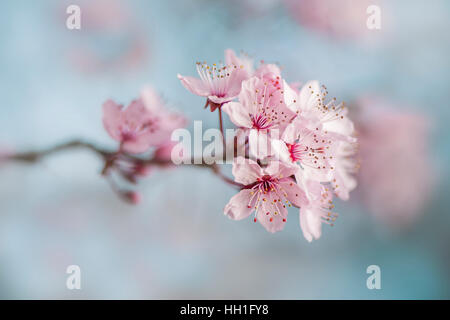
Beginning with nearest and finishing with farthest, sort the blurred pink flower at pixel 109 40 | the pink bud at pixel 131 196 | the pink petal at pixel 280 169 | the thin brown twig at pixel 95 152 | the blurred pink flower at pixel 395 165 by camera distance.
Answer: the pink petal at pixel 280 169, the thin brown twig at pixel 95 152, the pink bud at pixel 131 196, the blurred pink flower at pixel 109 40, the blurred pink flower at pixel 395 165

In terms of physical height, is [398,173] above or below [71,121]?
below

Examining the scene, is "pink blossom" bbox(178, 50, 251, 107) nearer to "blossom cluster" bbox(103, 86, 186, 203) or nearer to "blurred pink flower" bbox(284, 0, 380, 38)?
"blossom cluster" bbox(103, 86, 186, 203)

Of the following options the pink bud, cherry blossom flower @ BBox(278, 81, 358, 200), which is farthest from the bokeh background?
cherry blossom flower @ BBox(278, 81, 358, 200)

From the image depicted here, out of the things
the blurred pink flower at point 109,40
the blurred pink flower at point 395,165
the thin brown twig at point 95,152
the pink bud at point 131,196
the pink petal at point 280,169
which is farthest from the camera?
the blurred pink flower at point 395,165

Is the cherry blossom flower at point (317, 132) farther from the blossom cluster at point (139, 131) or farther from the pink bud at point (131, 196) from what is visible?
the pink bud at point (131, 196)

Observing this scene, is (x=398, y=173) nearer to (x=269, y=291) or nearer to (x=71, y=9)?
(x=269, y=291)

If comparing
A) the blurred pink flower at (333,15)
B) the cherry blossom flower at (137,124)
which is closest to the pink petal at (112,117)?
the cherry blossom flower at (137,124)
